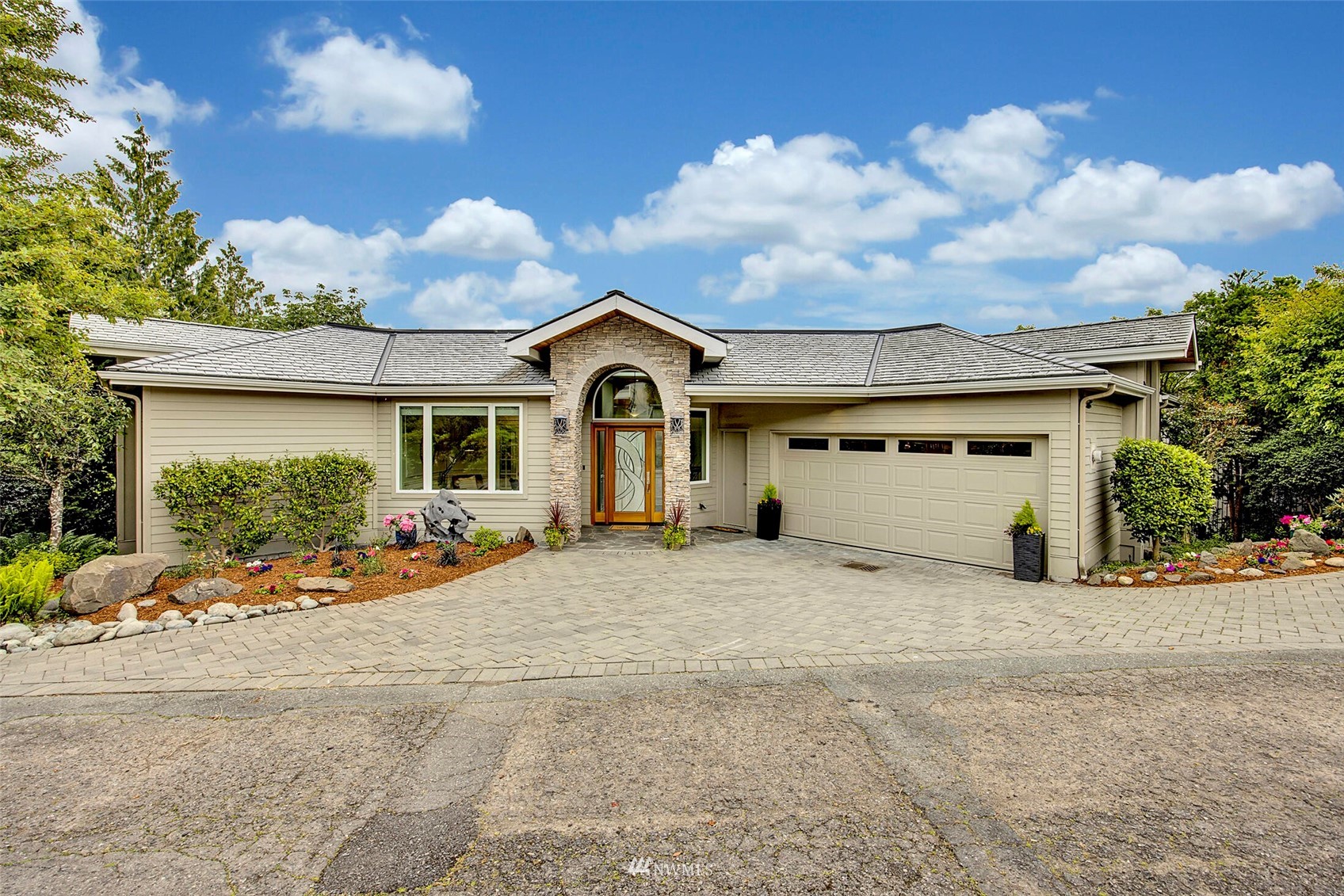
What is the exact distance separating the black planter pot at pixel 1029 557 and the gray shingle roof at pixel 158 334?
14.3 m

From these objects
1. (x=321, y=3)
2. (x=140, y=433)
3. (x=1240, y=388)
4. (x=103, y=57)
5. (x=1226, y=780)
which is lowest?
(x=1226, y=780)

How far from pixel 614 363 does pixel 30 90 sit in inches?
388

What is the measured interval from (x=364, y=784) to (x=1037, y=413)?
968cm

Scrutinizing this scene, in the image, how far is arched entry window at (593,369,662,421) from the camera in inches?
513

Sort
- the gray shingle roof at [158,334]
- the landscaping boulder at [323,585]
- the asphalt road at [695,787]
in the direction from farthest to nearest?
Answer: the gray shingle roof at [158,334] < the landscaping boulder at [323,585] < the asphalt road at [695,787]

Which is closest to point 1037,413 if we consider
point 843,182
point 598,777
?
point 598,777

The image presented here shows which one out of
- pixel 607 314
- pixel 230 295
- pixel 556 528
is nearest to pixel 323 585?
pixel 556 528

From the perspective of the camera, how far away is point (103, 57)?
10734 mm

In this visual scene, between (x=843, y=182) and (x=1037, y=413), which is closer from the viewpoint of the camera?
(x=1037, y=413)

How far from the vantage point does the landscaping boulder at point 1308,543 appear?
30.5 feet

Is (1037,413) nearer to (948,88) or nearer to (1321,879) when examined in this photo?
(1321,879)

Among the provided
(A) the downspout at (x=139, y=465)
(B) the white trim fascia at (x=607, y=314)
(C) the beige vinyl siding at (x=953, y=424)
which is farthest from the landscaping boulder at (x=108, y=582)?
(C) the beige vinyl siding at (x=953, y=424)

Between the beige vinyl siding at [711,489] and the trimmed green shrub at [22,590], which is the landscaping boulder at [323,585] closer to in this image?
the trimmed green shrub at [22,590]

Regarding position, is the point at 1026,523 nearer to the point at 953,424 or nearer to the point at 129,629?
the point at 953,424
